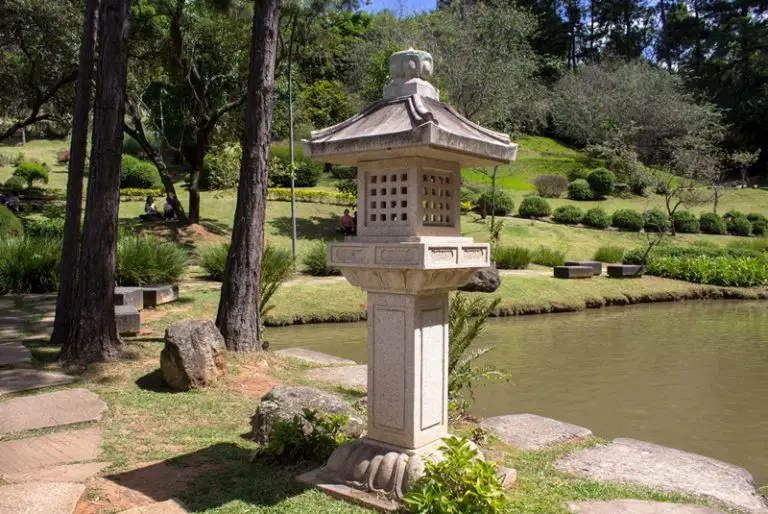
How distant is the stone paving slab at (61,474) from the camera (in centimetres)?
395

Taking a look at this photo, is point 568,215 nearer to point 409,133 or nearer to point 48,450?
point 409,133

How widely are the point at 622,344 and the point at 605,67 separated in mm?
35223

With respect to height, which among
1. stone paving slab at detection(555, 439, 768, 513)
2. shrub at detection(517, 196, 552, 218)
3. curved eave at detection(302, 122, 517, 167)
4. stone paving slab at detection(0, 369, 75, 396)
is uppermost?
shrub at detection(517, 196, 552, 218)

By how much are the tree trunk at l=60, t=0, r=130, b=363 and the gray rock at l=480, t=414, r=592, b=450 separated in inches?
168

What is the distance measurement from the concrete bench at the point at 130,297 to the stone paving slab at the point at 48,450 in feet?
17.7

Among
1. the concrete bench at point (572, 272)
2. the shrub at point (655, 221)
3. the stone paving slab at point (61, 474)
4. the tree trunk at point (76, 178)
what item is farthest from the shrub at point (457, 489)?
the shrub at point (655, 221)

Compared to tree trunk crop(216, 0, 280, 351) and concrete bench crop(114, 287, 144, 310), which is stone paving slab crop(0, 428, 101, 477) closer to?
tree trunk crop(216, 0, 280, 351)

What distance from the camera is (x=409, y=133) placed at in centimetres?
355

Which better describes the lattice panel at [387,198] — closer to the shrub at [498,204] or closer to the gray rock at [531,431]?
the gray rock at [531,431]

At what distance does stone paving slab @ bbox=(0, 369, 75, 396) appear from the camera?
6031mm

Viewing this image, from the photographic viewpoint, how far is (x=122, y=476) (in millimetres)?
4082

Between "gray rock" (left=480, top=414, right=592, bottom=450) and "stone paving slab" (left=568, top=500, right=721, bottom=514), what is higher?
"stone paving slab" (left=568, top=500, right=721, bottom=514)

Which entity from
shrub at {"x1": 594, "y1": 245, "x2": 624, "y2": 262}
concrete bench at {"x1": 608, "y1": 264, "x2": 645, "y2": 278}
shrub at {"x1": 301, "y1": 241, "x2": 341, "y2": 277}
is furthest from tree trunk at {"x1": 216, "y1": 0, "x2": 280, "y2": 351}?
shrub at {"x1": 594, "y1": 245, "x2": 624, "y2": 262}

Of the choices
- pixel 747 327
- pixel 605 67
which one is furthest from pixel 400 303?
pixel 605 67
